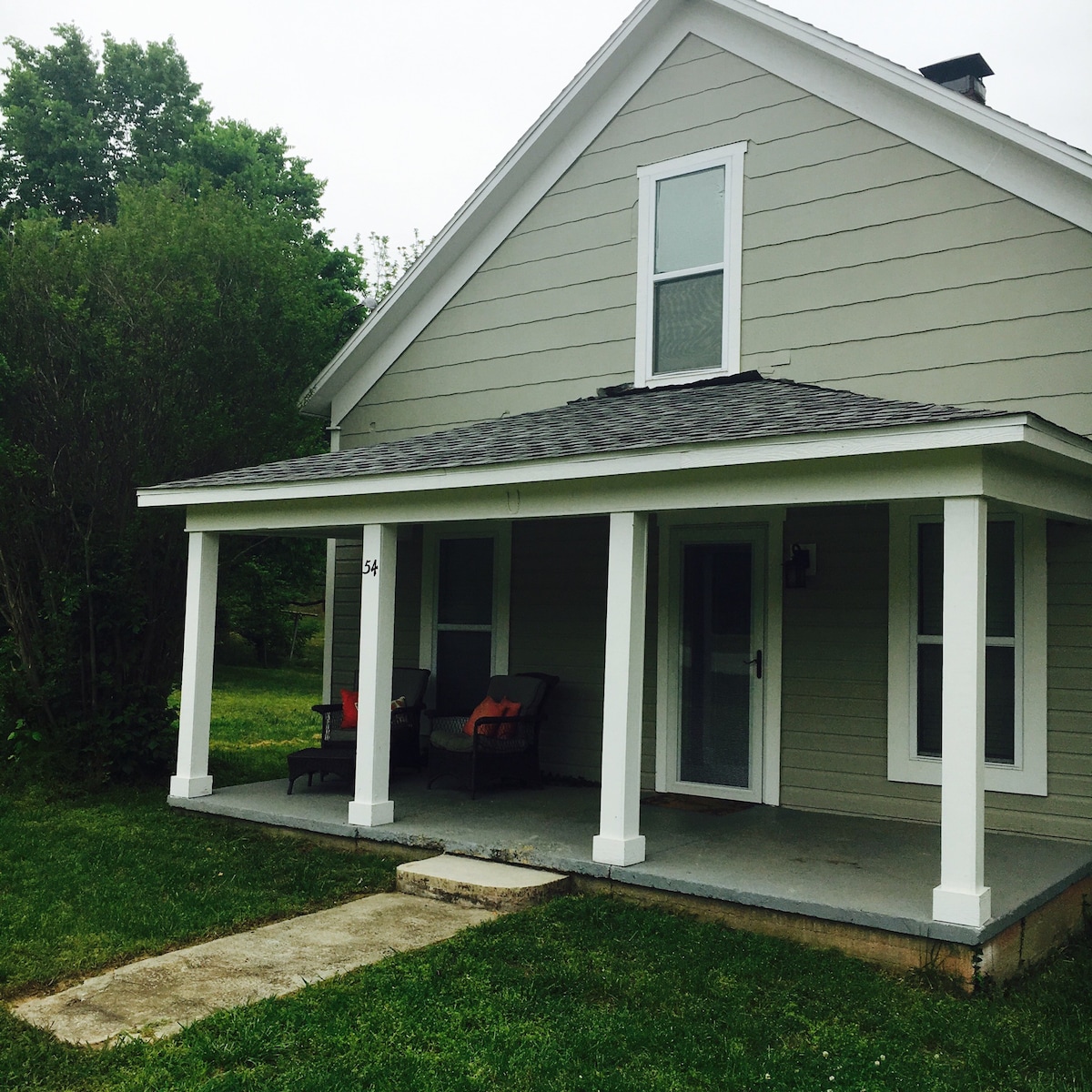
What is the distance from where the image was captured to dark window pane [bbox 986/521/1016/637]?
671 cm

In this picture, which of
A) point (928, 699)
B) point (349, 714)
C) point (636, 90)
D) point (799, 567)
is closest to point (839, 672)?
point (928, 699)

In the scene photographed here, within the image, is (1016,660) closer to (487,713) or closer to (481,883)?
(481,883)

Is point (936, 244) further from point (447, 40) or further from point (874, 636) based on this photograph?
point (447, 40)

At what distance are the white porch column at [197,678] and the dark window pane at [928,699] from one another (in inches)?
194

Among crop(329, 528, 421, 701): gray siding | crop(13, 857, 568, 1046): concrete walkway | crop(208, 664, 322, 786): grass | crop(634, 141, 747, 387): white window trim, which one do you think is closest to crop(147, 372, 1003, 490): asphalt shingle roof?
crop(634, 141, 747, 387): white window trim

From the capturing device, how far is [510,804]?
7547 millimetres

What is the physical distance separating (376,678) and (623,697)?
1867 mm

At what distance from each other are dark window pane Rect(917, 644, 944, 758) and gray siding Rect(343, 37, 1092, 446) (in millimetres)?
1629

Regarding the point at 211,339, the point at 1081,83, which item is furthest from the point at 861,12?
the point at 211,339

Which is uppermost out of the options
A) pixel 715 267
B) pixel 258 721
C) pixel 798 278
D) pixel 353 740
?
pixel 715 267

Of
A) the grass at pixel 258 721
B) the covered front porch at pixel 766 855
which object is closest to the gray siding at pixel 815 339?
the covered front porch at pixel 766 855

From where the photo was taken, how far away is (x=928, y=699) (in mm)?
6996

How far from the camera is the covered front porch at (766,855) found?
196 inches

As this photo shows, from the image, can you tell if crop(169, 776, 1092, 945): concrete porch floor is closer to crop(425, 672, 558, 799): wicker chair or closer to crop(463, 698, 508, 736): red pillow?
crop(425, 672, 558, 799): wicker chair
